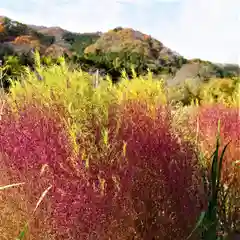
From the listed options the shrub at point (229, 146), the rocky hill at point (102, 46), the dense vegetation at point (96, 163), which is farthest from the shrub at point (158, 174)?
the rocky hill at point (102, 46)

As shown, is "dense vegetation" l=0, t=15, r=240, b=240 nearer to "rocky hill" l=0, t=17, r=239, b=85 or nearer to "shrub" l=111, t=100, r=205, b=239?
"shrub" l=111, t=100, r=205, b=239

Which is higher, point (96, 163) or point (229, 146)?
point (96, 163)

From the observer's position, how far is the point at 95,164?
322 cm

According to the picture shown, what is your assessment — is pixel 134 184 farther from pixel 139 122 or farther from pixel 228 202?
pixel 228 202

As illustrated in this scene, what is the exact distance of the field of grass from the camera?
10.3 feet

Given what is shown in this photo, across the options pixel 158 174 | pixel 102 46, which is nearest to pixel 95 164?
pixel 158 174

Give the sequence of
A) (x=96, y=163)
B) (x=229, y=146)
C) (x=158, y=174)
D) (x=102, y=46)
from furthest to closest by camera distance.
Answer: (x=102, y=46) < (x=229, y=146) < (x=158, y=174) < (x=96, y=163)

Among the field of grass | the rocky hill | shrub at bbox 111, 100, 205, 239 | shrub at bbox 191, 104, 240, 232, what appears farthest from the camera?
the rocky hill

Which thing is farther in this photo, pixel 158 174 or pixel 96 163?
pixel 158 174

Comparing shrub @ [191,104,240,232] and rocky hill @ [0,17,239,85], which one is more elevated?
rocky hill @ [0,17,239,85]

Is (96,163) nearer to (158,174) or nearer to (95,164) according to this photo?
(95,164)

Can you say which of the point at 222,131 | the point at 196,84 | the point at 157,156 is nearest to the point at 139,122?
the point at 157,156

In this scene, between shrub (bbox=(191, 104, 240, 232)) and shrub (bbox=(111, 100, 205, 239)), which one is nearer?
shrub (bbox=(111, 100, 205, 239))

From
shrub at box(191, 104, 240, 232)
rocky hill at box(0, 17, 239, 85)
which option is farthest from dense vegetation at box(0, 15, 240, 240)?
rocky hill at box(0, 17, 239, 85)
